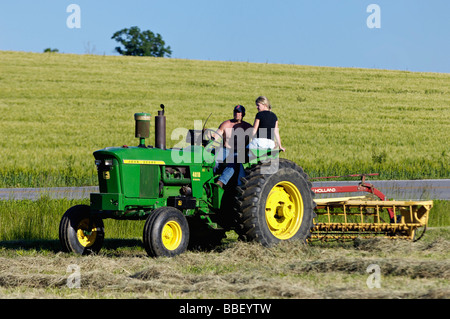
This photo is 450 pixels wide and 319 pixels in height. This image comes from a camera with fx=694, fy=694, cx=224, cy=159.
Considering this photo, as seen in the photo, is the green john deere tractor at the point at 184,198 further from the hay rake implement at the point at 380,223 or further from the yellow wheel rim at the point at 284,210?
the hay rake implement at the point at 380,223

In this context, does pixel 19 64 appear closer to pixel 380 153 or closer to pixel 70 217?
pixel 380 153

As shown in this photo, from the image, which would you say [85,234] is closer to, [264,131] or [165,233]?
[165,233]

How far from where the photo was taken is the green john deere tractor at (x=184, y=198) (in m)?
7.78

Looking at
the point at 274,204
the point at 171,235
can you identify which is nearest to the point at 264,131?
the point at 274,204

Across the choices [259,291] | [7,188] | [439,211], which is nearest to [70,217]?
[259,291]

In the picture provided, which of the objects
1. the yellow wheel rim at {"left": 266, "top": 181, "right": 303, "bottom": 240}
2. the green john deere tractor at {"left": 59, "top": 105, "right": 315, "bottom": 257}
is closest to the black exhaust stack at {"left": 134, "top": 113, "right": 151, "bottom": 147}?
the green john deere tractor at {"left": 59, "top": 105, "right": 315, "bottom": 257}

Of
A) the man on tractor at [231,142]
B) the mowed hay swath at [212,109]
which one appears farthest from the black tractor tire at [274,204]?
the mowed hay swath at [212,109]

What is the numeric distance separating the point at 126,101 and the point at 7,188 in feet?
41.5

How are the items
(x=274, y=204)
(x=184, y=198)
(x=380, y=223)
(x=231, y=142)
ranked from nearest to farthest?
1. (x=184, y=198)
2. (x=231, y=142)
3. (x=274, y=204)
4. (x=380, y=223)

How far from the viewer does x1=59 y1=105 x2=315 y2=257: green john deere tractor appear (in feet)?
25.5

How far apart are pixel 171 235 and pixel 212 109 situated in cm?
2109

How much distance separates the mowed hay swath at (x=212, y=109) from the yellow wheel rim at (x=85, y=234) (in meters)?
8.48

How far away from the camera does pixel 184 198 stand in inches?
320

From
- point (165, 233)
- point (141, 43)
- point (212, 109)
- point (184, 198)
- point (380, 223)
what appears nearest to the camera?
point (165, 233)
